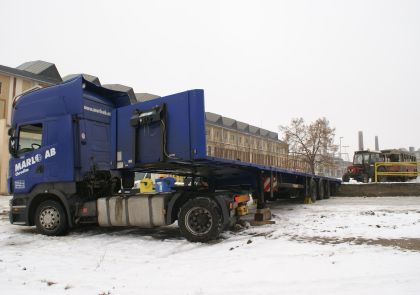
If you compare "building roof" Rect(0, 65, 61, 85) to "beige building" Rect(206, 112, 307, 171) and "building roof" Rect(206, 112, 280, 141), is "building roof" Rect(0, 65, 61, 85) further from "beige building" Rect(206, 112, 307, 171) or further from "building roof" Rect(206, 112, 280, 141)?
"building roof" Rect(206, 112, 280, 141)

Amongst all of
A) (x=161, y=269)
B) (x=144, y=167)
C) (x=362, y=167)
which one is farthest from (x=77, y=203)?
(x=362, y=167)

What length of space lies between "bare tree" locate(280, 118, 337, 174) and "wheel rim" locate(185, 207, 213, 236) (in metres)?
39.9

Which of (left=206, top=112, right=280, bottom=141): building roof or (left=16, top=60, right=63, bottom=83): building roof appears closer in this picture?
(left=16, top=60, right=63, bottom=83): building roof

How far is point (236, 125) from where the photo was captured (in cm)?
7219

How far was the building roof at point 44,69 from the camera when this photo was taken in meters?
38.2

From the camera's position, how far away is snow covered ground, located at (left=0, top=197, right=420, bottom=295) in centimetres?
443

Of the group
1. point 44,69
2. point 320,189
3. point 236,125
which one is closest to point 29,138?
point 320,189

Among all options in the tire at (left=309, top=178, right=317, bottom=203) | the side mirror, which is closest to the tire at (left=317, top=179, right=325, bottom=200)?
the tire at (left=309, top=178, right=317, bottom=203)

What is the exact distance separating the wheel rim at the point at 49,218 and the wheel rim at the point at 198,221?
137 inches

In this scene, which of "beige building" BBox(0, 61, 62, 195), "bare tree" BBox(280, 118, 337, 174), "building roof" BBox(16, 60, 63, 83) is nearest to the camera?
"beige building" BBox(0, 61, 62, 195)

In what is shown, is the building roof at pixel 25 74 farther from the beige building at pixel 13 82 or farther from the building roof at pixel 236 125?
the building roof at pixel 236 125

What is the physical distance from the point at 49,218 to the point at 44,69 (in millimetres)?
33243

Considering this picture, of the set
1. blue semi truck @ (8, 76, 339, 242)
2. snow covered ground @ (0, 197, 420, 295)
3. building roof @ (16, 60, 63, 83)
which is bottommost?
snow covered ground @ (0, 197, 420, 295)

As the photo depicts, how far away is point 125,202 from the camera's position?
884cm
